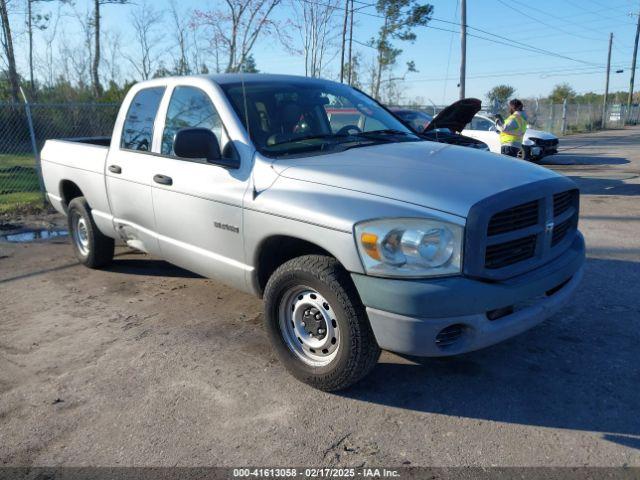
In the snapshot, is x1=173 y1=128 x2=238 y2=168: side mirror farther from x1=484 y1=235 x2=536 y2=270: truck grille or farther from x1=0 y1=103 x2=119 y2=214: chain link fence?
x1=0 y1=103 x2=119 y2=214: chain link fence

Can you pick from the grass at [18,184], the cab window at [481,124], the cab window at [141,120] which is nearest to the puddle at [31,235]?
the grass at [18,184]

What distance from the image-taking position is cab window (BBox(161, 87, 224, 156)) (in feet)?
13.1

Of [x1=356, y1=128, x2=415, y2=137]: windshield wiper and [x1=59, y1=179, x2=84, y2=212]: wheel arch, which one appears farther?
[x1=59, y1=179, x2=84, y2=212]: wheel arch

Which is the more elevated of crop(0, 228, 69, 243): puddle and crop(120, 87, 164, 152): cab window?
crop(120, 87, 164, 152): cab window

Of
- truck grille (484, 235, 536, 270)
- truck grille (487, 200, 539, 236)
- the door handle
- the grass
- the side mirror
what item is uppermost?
the side mirror

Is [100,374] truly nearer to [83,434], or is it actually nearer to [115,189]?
[83,434]

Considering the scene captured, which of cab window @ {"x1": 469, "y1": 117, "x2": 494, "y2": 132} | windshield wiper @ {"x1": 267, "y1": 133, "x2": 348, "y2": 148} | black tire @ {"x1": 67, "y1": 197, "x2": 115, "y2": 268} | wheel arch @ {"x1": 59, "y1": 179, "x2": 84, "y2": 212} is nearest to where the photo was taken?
windshield wiper @ {"x1": 267, "y1": 133, "x2": 348, "y2": 148}

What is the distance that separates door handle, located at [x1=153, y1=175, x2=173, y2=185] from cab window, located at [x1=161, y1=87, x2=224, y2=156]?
0.21 meters

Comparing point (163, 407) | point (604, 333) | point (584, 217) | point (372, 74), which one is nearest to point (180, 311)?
point (163, 407)

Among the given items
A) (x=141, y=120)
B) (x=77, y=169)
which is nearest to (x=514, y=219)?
(x=141, y=120)

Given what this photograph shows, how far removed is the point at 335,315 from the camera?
3.08 metres

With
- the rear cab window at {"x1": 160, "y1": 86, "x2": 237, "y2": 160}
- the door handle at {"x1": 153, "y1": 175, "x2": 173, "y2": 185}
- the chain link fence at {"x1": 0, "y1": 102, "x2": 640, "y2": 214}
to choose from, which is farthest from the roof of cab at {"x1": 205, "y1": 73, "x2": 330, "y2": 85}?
the chain link fence at {"x1": 0, "y1": 102, "x2": 640, "y2": 214}

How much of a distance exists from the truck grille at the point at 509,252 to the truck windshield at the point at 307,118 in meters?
1.37

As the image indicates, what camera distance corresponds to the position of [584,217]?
7.98 m
